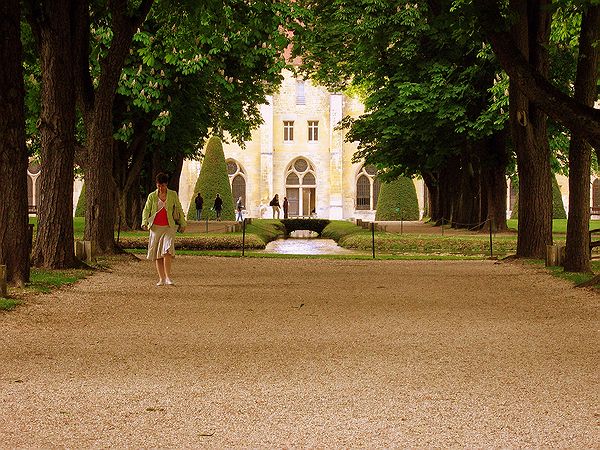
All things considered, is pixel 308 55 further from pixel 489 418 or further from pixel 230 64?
pixel 489 418

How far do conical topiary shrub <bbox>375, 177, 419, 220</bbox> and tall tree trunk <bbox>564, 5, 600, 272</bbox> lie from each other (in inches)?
1602

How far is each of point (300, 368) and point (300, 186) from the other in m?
63.3

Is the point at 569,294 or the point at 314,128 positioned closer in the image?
the point at 569,294

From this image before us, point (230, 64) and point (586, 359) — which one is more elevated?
point (230, 64)

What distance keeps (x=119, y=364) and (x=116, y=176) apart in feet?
80.7

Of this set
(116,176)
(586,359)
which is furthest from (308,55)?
(586,359)

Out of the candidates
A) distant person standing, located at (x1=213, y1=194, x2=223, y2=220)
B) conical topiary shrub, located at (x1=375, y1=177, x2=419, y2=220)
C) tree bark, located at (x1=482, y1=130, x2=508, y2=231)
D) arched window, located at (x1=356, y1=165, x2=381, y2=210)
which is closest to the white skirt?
tree bark, located at (x1=482, y1=130, x2=508, y2=231)

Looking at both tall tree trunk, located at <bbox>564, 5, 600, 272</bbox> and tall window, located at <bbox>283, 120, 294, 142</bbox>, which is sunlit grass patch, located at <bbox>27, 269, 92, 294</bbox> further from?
tall window, located at <bbox>283, 120, 294, 142</bbox>

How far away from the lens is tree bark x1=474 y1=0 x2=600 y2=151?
14141mm

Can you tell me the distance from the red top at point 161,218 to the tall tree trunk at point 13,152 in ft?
5.99

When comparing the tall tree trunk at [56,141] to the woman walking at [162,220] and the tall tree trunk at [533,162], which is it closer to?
the woman walking at [162,220]

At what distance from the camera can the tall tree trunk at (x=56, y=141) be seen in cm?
1720

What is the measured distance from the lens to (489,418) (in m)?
6.30

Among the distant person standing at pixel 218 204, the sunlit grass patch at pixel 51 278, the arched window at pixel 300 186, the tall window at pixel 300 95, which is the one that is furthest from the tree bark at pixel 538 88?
the tall window at pixel 300 95
